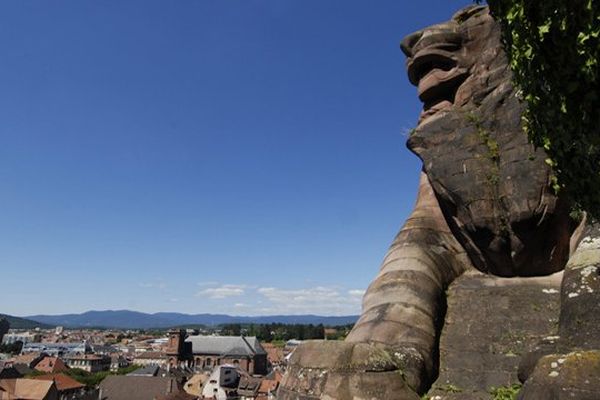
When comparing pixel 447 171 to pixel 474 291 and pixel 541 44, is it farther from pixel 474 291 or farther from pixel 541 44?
pixel 541 44

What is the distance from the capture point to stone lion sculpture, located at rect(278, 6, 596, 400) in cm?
565

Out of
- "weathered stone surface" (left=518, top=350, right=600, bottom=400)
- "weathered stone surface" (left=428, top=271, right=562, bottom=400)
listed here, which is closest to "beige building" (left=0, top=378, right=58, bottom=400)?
"weathered stone surface" (left=428, top=271, right=562, bottom=400)

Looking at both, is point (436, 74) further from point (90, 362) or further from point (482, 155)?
point (90, 362)

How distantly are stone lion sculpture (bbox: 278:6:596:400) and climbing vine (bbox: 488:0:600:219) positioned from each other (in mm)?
2495

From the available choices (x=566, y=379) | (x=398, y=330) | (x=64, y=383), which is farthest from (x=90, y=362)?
(x=566, y=379)

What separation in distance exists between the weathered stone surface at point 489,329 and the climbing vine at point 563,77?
2394 millimetres

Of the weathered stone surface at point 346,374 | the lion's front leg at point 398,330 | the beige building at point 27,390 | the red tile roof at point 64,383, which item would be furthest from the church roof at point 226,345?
the weathered stone surface at point 346,374

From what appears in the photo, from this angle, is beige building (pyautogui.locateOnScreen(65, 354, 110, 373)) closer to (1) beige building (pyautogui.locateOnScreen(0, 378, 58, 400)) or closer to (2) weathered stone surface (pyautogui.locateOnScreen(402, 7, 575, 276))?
(1) beige building (pyautogui.locateOnScreen(0, 378, 58, 400))

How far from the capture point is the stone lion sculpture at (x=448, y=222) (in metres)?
5.65

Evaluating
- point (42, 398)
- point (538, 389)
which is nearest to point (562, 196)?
point (538, 389)

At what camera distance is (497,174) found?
25.7 ft

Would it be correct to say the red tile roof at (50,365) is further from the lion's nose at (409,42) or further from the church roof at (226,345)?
the lion's nose at (409,42)

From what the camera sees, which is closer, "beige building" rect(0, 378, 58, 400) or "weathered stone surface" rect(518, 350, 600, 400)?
"weathered stone surface" rect(518, 350, 600, 400)

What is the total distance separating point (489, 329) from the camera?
693 cm
